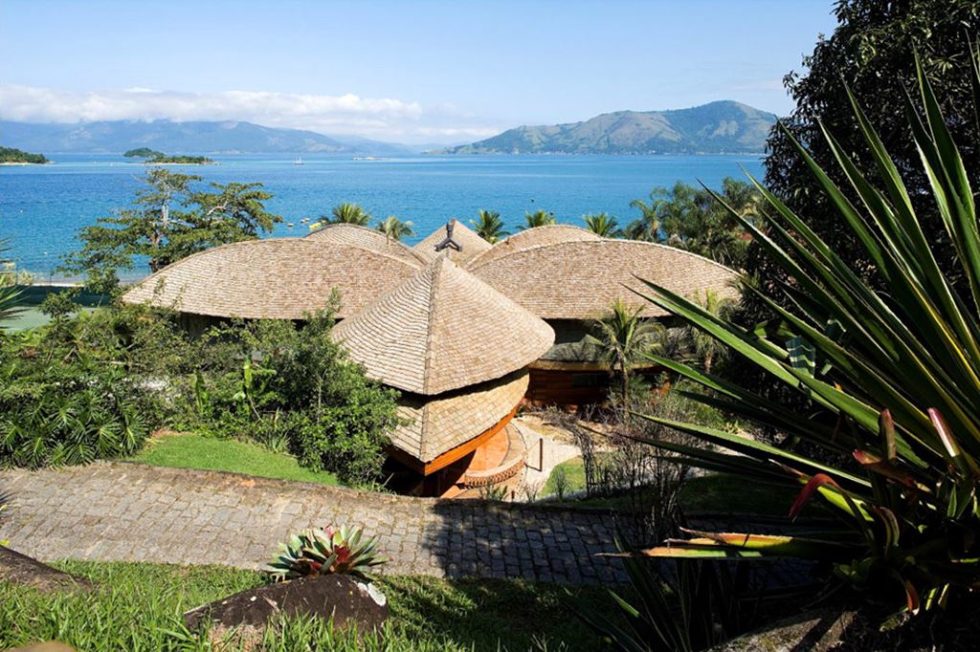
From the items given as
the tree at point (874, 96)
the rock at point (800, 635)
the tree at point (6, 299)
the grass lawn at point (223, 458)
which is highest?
the tree at point (874, 96)

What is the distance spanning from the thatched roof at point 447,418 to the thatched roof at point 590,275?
8.11 m

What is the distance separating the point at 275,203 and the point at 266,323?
362 ft

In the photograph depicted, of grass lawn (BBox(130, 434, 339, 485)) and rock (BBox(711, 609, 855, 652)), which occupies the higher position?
rock (BBox(711, 609, 855, 652))

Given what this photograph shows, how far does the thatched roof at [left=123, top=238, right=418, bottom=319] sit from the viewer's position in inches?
853

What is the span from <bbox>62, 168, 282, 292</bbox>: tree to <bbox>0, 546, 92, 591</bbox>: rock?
25.6m

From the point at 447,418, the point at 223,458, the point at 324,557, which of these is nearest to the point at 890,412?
the point at 324,557

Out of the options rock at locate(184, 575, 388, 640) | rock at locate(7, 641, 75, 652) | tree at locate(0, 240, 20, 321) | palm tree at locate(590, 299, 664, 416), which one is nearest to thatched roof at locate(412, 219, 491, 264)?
palm tree at locate(590, 299, 664, 416)

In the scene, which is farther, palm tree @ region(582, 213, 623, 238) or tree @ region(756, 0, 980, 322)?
palm tree @ region(582, 213, 623, 238)

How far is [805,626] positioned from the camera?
11.3 feet

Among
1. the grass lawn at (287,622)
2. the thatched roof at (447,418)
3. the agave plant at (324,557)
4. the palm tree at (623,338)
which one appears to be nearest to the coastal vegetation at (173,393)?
the thatched roof at (447,418)

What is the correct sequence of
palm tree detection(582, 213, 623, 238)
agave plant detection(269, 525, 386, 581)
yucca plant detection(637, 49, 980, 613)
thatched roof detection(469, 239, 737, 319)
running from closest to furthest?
yucca plant detection(637, 49, 980, 613)
agave plant detection(269, 525, 386, 581)
thatched roof detection(469, 239, 737, 319)
palm tree detection(582, 213, 623, 238)

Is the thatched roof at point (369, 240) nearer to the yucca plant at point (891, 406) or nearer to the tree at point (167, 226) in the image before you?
the tree at point (167, 226)

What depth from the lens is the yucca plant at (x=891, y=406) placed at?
3303mm

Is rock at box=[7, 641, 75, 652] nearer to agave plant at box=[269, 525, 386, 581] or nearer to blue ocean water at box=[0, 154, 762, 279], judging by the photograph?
agave plant at box=[269, 525, 386, 581]
